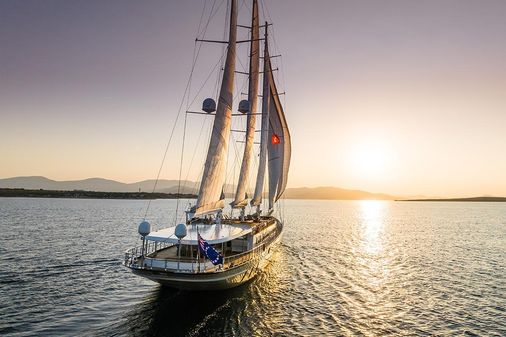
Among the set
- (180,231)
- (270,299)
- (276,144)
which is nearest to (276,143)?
(276,144)

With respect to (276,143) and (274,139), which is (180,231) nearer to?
(274,139)

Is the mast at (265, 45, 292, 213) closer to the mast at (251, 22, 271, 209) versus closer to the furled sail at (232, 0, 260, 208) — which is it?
the mast at (251, 22, 271, 209)

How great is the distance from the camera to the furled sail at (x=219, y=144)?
2669 centimetres

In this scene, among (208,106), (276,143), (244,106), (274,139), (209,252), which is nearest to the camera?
(209,252)

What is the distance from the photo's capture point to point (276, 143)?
47406 millimetres

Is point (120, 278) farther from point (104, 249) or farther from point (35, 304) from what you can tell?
point (104, 249)

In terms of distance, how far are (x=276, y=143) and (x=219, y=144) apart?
21042 mm

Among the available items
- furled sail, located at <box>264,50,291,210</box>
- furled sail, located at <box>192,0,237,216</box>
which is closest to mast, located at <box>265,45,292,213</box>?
furled sail, located at <box>264,50,291,210</box>

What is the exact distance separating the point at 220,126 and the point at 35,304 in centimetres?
1746

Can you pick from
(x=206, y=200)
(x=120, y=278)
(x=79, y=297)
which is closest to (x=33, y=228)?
(x=120, y=278)

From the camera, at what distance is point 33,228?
61.3 meters

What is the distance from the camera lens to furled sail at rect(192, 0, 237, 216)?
2669cm

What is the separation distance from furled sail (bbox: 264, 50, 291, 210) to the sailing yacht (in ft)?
4.00

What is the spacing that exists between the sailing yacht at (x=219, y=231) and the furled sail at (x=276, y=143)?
122 cm
